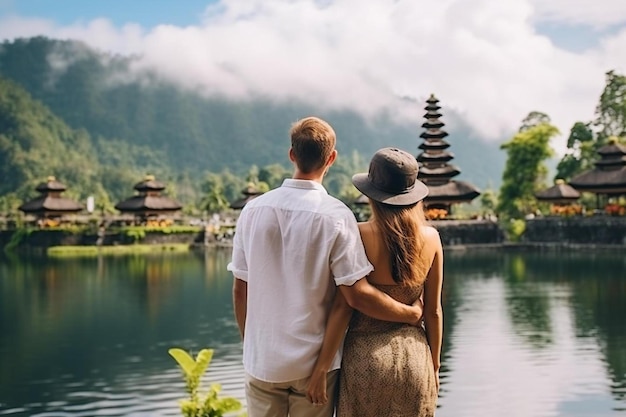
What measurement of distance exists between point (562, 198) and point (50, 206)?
71.3 ft

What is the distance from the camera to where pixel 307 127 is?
9.02 feet

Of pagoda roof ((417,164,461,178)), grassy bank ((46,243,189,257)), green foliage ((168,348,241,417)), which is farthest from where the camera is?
grassy bank ((46,243,189,257))

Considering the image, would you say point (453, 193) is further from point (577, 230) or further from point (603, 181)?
point (603, 181)

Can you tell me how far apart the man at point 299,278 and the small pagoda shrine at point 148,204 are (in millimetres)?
37175

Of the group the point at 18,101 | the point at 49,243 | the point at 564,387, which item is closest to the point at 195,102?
the point at 18,101

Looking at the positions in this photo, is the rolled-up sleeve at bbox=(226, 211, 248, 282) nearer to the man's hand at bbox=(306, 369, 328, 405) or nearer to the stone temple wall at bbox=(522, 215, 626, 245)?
the man's hand at bbox=(306, 369, 328, 405)

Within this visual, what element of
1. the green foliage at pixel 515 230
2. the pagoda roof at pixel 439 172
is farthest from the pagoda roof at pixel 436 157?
the green foliage at pixel 515 230

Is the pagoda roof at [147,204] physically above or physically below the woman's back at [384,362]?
above

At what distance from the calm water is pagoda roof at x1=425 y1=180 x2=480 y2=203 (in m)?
9.89

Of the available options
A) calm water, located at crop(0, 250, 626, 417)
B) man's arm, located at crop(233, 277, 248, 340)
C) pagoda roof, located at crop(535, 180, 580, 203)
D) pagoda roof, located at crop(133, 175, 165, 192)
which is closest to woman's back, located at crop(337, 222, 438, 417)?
man's arm, located at crop(233, 277, 248, 340)

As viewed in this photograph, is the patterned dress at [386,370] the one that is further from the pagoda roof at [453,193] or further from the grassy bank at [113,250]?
the grassy bank at [113,250]

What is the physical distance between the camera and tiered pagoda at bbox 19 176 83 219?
39.8 metres

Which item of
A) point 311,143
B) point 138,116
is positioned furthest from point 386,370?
point 138,116

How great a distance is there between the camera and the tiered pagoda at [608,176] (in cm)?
3111
